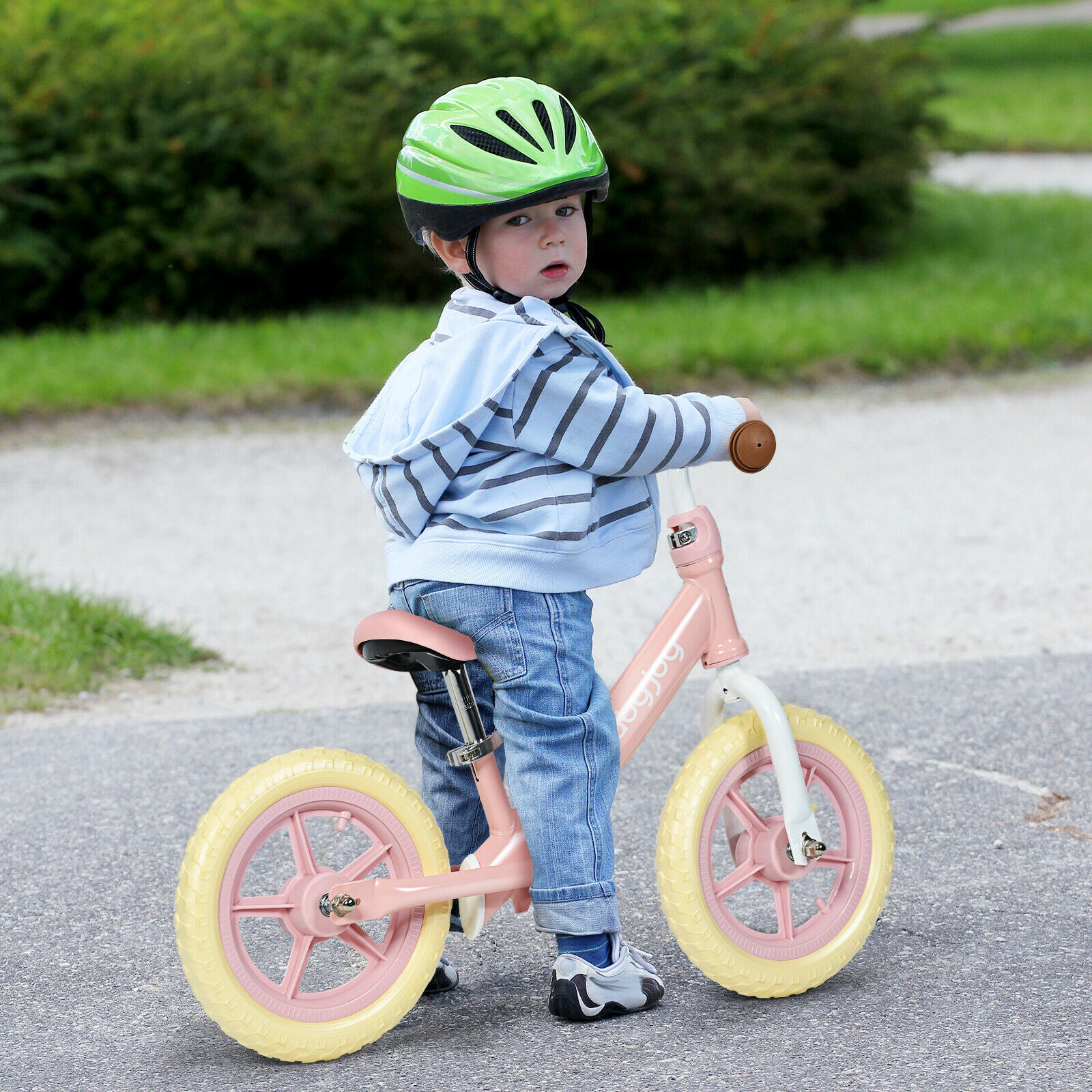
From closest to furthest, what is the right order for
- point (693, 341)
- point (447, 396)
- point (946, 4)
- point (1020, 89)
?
1. point (447, 396)
2. point (693, 341)
3. point (1020, 89)
4. point (946, 4)

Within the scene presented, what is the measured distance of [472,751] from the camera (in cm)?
249

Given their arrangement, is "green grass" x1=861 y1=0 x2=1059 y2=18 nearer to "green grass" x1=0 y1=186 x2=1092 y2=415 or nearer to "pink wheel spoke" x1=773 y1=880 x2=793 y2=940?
"green grass" x1=0 y1=186 x2=1092 y2=415

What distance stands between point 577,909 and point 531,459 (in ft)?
2.30

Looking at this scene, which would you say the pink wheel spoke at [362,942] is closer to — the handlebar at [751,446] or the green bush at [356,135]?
the handlebar at [751,446]

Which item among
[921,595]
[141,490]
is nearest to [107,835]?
[921,595]

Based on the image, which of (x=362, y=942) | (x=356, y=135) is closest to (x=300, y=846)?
(x=362, y=942)

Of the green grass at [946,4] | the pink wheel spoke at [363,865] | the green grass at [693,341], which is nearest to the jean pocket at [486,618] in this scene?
the pink wheel spoke at [363,865]

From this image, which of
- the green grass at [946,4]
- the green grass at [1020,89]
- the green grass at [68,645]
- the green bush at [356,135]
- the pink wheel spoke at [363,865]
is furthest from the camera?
the green grass at [946,4]

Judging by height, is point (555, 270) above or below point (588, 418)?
above

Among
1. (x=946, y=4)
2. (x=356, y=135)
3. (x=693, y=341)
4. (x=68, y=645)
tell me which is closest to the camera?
(x=68, y=645)

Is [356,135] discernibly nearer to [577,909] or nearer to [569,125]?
[569,125]

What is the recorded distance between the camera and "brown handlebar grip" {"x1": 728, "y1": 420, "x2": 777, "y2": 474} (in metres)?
2.48

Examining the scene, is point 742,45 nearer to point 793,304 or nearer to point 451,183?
point 793,304

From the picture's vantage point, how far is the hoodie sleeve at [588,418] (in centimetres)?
238
